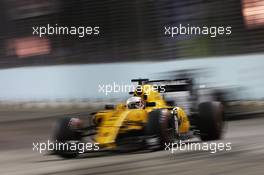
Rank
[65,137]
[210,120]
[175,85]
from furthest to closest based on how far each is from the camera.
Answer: [210,120] < [175,85] < [65,137]

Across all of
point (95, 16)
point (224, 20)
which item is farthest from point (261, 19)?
point (95, 16)

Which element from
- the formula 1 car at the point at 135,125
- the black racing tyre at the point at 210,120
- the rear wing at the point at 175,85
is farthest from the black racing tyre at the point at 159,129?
the black racing tyre at the point at 210,120

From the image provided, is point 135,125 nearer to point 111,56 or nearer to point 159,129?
point 159,129

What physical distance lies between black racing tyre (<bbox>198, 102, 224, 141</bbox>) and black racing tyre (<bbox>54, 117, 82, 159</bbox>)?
163 cm

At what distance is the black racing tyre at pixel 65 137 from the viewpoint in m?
7.40

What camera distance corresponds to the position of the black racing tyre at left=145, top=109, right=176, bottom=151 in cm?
729

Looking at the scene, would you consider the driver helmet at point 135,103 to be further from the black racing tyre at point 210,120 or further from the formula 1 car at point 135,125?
the black racing tyre at point 210,120

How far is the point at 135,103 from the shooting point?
7594mm

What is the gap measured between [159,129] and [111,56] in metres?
6.82

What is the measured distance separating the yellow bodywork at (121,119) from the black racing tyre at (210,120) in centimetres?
66

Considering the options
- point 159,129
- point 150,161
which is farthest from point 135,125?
point 150,161

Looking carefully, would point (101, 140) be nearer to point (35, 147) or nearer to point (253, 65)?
point (35, 147)

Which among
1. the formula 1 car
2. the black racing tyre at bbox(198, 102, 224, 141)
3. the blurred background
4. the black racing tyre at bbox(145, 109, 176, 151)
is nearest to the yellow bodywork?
the formula 1 car

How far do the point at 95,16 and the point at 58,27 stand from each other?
898mm
